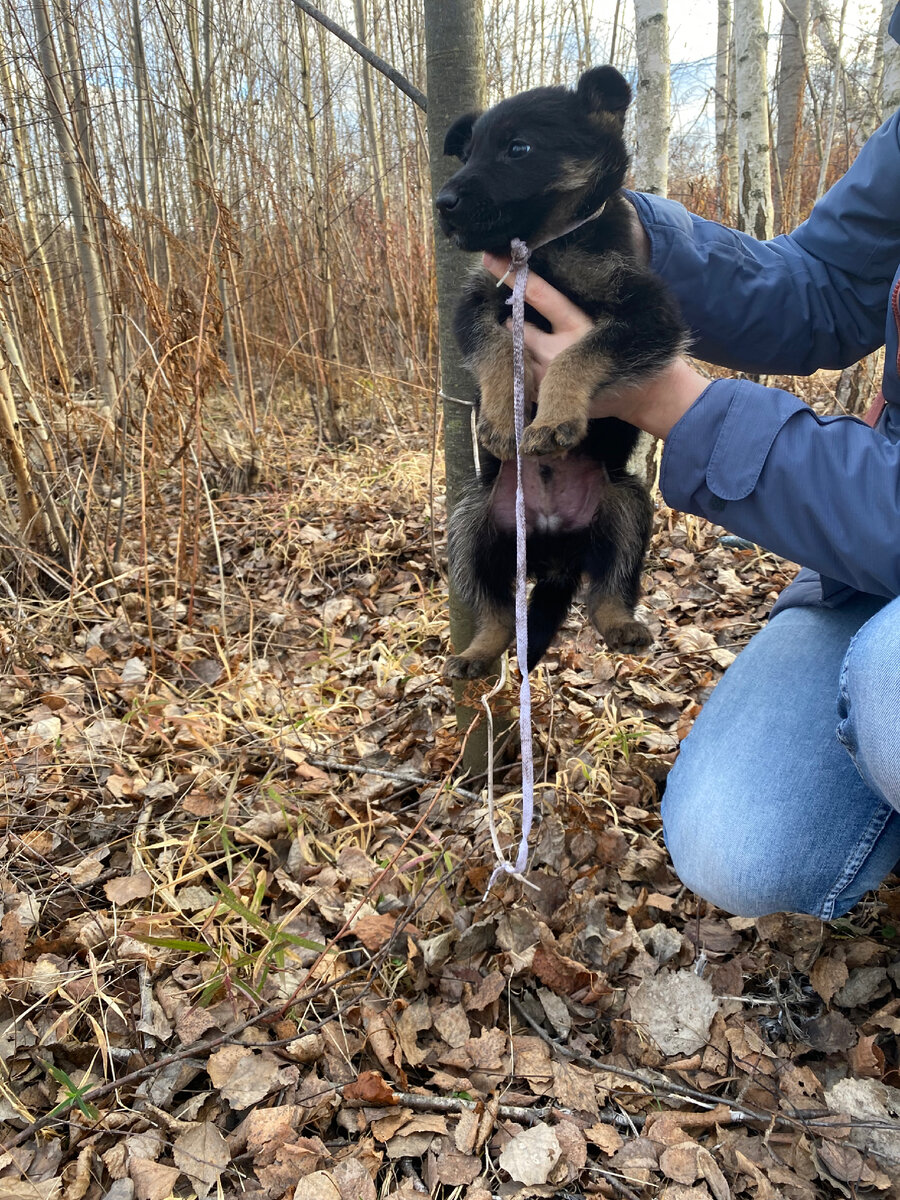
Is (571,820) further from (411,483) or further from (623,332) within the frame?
(411,483)

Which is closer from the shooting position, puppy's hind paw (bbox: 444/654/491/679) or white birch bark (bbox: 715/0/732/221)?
puppy's hind paw (bbox: 444/654/491/679)

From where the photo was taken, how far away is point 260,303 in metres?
6.96

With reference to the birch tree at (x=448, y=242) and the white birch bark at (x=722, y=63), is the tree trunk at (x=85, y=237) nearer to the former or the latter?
the birch tree at (x=448, y=242)

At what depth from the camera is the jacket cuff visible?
5.42 ft

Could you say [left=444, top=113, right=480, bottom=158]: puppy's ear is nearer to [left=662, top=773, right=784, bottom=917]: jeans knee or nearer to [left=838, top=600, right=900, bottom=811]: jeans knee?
[left=838, top=600, right=900, bottom=811]: jeans knee

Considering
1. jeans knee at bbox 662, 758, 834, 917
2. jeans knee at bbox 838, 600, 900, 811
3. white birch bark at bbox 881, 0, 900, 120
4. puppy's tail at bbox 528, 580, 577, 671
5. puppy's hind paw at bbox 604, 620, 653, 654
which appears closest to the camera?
jeans knee at bbox 838, 600, 900, 811

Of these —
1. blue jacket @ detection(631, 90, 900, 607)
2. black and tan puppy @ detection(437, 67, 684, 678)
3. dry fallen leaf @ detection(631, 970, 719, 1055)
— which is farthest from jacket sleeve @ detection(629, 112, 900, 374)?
dry fallen leaf @ detection(631, 970, 719, 1055)

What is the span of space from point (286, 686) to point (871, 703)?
2.33 metres

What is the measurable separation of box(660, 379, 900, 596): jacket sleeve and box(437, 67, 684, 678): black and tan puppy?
0.76 feet

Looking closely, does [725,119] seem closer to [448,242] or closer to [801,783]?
[448,242]

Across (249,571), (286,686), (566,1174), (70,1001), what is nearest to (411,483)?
(249,571)

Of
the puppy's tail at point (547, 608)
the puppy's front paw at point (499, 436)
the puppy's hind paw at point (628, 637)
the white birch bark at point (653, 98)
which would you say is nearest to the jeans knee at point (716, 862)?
the puppy's hind paw at point (628, 637)

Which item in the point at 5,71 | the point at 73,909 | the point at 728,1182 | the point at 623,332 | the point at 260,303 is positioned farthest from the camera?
the point at 260,303

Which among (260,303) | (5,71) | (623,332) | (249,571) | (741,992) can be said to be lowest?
(249,571)
